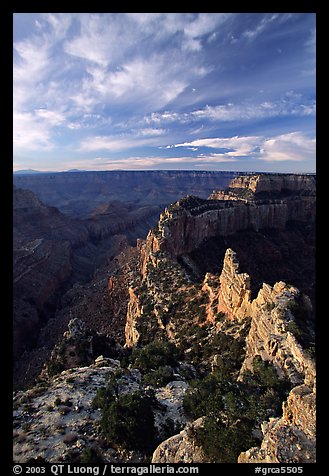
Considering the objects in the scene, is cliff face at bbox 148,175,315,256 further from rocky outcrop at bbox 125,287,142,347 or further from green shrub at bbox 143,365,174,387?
green shrub at bbox 143,365,174,387

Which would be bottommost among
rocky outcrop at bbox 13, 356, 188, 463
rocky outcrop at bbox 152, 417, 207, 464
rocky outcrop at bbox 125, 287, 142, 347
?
rocky outcrop at bbox 125, 287, 142, 347

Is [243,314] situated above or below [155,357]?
above

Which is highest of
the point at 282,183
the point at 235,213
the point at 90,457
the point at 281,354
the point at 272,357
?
the point at 282,183

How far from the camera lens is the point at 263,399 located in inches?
451

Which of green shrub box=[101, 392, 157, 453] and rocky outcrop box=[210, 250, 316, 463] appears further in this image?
green shrub box=[101, 392, 157, 453]

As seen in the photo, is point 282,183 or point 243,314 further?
point 282,183

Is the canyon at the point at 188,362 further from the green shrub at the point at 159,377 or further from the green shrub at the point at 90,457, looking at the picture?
the green shrub at the point at 90,457

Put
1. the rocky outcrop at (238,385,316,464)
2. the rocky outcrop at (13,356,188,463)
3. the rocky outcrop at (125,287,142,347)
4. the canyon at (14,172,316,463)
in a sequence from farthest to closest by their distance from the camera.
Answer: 1. the rocky outcrop at (125,287,142,347)
2. the rocky outcrop at (13,356,188,463)
3. the canyon at (14,172,316,463)
4. the rocky outcrop at (238,385,316,464)

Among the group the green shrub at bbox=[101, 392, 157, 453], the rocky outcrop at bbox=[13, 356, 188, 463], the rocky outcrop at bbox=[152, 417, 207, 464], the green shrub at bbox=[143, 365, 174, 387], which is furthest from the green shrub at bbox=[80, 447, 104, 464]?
the green shrub at bbox=[143, 365, 174, 387]

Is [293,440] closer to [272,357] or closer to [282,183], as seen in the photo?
[272,357]

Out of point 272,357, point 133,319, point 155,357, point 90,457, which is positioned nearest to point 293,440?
point 90,457

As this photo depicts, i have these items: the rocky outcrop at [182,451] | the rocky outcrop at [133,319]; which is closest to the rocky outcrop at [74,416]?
the rocky outcrop at [182,451]

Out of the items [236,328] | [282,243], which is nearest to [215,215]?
[282,243]
